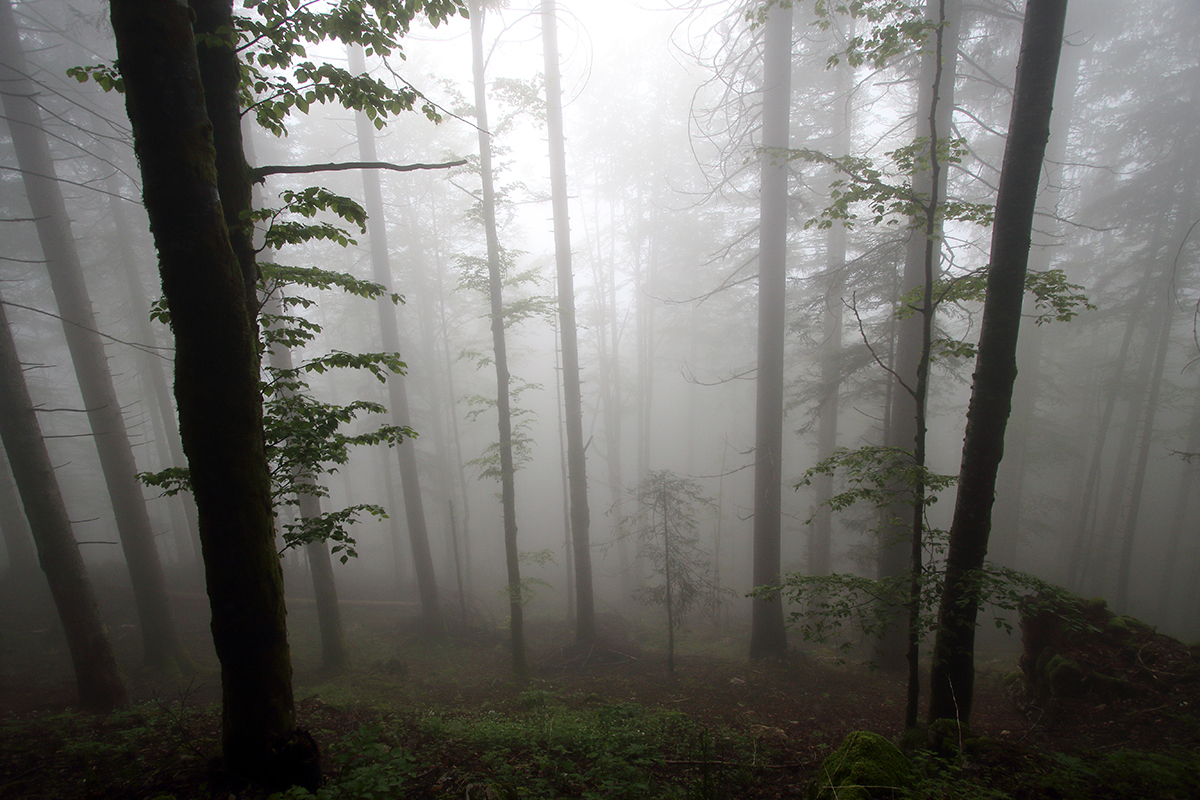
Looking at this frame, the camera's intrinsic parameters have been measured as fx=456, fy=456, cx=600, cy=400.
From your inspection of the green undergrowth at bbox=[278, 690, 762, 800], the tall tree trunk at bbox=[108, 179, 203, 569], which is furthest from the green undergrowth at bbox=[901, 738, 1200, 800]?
the tall tree trunk at bbox=[108, 179, 203, 569]

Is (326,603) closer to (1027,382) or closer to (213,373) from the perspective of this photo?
(213,373)

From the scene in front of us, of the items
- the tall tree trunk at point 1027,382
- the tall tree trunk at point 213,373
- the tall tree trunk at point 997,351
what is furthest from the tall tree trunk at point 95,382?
the tall tree trunk at point 1027,382

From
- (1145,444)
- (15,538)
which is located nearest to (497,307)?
(15,538)

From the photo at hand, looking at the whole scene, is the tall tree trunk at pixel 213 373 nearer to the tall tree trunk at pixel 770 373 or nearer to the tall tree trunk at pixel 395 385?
the tall tree trunk at pixel 770 373

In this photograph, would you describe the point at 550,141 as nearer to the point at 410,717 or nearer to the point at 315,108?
the point at 410,717

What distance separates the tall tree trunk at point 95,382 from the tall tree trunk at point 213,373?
9342 mm

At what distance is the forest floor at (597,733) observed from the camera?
3.55 metres

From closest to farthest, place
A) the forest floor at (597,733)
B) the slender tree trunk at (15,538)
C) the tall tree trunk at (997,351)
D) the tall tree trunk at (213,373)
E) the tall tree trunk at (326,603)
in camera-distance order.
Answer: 1. the tall tree trunk at (213,373)
2. the forest floor at (597,733)
3. the tall tree trunk at (997,351)
4. the tall tree trunk at (326,603)
5. the slender tree trunk at (15,538)

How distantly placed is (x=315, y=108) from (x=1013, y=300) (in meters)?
24.6

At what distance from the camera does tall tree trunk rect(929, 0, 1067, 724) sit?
426 centimetres

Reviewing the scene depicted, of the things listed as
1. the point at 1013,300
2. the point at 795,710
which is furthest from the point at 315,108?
the point at 795,710

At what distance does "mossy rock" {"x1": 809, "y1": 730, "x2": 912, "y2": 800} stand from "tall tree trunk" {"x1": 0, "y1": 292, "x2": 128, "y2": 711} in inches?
404

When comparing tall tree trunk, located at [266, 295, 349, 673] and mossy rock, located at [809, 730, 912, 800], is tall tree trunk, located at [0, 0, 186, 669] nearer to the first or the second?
tall tree trunk, located at [266, 295, 349, 673]

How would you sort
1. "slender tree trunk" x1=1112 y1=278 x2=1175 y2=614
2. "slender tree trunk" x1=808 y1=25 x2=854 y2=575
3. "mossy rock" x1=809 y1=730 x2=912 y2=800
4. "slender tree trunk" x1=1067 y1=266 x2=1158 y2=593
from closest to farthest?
"mossy rock" x1=809 y1=730 x2=912 y2=800 < "slender tree trunk" x1=808 y1=25 x2=854 y2=575 < "slender tree trunk" x1=1067 y1=266 x2=1158 y2=593 < "slender tree trunk" x1=1112 y1=278 x2=1175 y2=614
